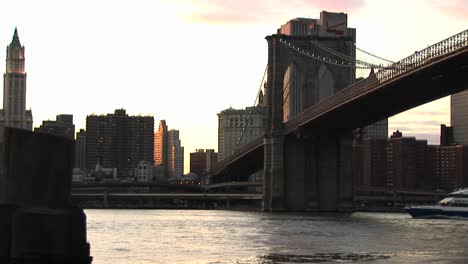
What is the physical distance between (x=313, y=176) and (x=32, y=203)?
73.7 m

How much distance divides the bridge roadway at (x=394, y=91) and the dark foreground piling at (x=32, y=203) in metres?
39.4

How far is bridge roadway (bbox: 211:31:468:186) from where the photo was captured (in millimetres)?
53906

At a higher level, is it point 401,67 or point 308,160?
point 401,67

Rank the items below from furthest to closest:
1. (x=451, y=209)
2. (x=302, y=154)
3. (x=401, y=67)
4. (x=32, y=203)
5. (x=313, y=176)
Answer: (x=313, y=176) → (x=302, y=154) → (x=451, y=209) → (x=401, y=67) → (x=32, y=203)

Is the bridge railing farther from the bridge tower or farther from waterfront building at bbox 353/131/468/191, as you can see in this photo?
waterfront building at bbox 353/131/468/191

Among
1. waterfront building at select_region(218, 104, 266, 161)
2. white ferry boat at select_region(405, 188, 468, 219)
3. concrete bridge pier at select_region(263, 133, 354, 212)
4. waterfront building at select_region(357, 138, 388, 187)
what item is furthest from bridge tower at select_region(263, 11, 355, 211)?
waterfront building at select_region(357, 138, 388, 187)

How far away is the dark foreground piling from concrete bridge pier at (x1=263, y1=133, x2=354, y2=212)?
2784 inches

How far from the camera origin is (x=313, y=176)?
8812 centimetres

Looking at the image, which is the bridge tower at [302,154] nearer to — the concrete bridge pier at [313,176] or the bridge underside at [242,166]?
the concrete bridge pier at [313,176]

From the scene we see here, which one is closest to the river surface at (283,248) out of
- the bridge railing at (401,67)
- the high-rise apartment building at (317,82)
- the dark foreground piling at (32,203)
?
the dark foreground piling at (32,203)

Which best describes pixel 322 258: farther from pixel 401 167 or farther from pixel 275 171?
pixel 401 167

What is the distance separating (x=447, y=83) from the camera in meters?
60.6

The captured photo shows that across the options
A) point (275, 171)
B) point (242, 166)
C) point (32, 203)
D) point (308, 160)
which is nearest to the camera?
point (32, 203)

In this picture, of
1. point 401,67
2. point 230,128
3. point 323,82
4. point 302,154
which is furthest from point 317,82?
point 230,128
